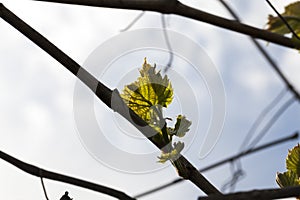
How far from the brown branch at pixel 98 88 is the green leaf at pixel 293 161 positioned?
111 millimetres

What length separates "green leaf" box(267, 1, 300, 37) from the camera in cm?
34

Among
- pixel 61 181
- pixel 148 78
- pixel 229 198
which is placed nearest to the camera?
pixel 229 198

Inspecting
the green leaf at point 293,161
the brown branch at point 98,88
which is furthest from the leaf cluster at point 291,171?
the brown branch at point 98,88

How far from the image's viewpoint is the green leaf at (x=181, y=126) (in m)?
0.45

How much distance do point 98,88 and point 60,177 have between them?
8 centimetres

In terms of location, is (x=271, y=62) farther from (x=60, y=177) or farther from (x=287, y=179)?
(x=60, y=177)

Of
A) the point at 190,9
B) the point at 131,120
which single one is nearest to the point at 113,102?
the point at 131,120

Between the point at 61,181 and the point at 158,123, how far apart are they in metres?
0.12

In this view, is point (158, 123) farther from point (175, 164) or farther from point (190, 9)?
point (190, 9)

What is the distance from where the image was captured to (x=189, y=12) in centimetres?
28

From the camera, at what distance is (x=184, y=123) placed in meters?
0.46

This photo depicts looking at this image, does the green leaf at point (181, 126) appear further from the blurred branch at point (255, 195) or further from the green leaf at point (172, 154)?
the blurred branch at point (255, 195)

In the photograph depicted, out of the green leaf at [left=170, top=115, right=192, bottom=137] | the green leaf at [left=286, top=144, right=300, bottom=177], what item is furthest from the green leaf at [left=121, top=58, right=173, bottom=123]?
the green leaf at [left=286, top=144, right=300, bottom=177]

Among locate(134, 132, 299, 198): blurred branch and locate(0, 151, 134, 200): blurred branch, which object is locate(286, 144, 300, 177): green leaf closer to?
locate(134, 132, 299, 198): blurred branch
